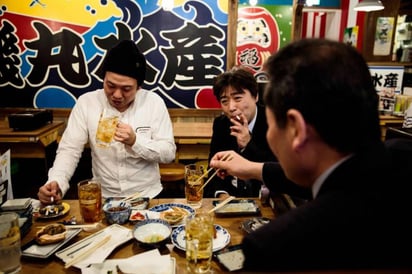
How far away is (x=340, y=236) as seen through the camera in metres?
0.67

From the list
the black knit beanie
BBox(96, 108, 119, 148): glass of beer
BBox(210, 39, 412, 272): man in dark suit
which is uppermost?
the black knit beanie

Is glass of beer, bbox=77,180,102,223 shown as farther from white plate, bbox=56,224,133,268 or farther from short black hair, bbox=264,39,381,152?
short black hair, bbox=264,39,381,152

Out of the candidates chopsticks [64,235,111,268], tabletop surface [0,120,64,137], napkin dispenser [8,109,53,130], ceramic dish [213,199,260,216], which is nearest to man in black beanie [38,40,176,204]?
ceramic dish [213,199,260,216]

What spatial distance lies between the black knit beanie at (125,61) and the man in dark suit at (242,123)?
70 cm

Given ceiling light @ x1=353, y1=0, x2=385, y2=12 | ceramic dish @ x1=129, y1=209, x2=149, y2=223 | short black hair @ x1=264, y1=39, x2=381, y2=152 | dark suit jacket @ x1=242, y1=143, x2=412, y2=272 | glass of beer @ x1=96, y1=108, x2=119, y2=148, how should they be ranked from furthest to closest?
ceiling light @ x1=353, y1=0, x2=385, y2=12 < glass of beer @ x1=96, y1=108, x2=119, y2=148 < ceramic dish @ x1=129, y1=209, x2=149, y2=223 < short black hair @ x1=264, y1=39, x2=381, y2=152 < dark suit jacket @ x1=242, y1=143, x2=412, y2=272

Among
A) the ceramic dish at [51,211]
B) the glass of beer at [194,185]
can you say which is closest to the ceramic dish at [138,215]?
the glass of beer at [194,185]

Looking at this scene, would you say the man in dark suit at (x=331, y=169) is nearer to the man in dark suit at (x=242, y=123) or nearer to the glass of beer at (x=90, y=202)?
the glass of beer at (x=90, y=202)

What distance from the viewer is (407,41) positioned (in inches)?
249

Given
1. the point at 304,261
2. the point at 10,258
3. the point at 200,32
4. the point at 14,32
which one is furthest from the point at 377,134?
the point at 14,32

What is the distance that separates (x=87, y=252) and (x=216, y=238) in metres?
0.63

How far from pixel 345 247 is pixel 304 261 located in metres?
0.10

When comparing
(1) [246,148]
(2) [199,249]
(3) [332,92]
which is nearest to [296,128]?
(3) [332,92]

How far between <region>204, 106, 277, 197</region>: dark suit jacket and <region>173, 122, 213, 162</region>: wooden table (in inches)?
58.4

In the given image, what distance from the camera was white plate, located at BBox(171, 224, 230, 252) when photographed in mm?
1505
